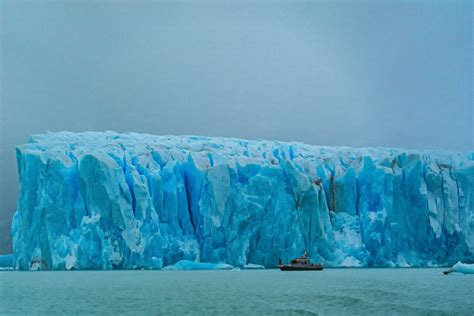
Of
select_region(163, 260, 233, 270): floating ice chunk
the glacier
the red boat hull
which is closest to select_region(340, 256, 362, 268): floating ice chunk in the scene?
the glacier

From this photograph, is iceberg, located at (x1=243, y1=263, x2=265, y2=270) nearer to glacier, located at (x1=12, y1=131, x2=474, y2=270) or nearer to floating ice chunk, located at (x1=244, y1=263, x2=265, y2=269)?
floating ice chunk, located at (x1=244, y1=263, x2=265, y2=269)

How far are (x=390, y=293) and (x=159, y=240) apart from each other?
977 centimetres

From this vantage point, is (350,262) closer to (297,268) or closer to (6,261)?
(297,268)

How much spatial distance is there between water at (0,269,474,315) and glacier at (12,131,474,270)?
9.39 feet

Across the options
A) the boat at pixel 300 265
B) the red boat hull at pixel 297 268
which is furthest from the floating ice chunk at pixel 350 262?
the red boat hull at pixel 297 268

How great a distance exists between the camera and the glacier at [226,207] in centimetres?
2230

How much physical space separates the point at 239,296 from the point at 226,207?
31.6 feet

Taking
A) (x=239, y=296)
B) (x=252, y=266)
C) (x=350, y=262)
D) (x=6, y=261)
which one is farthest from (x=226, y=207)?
(x=6, y=261)

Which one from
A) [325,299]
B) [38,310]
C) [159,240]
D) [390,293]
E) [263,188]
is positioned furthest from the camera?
[263,188]

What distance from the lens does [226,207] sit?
2383 centimetres

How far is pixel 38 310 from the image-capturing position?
12180 millimetres

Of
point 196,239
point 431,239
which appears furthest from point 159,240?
A: point 431,239

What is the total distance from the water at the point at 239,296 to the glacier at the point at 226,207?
286 cm

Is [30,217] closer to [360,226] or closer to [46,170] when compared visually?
[46,170]
